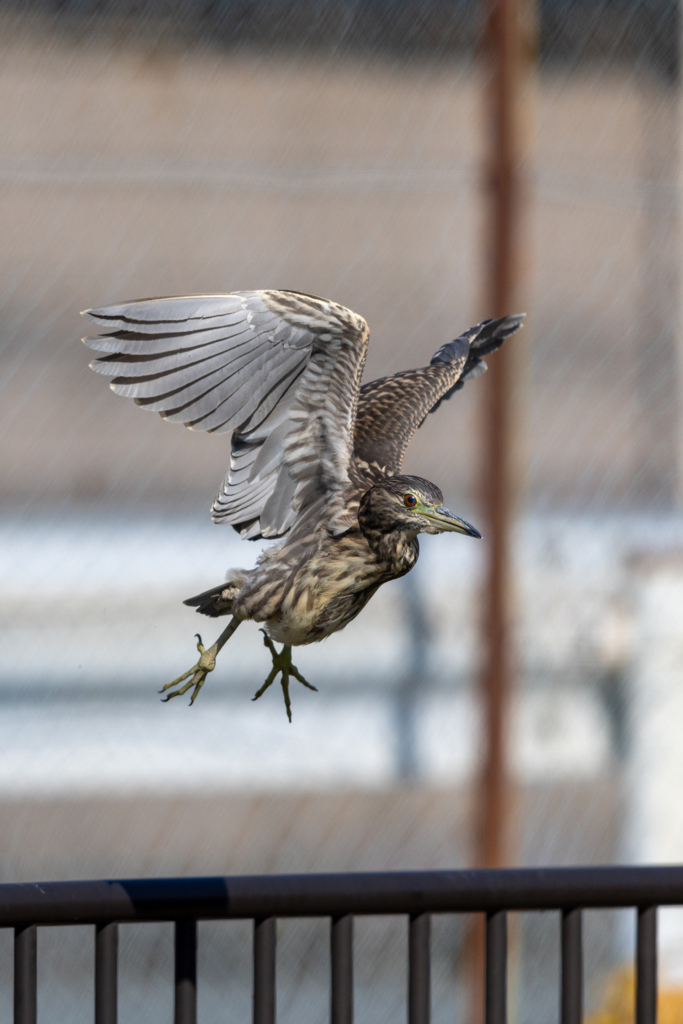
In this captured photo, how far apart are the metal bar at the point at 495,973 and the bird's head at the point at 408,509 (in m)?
0.27

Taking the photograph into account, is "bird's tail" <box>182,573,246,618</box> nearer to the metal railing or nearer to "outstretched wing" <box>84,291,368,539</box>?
"outstretched wing" <box>84,291,368,539</box>

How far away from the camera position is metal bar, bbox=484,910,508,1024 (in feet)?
1.75

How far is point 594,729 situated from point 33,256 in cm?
81

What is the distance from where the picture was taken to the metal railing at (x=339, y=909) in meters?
0.50

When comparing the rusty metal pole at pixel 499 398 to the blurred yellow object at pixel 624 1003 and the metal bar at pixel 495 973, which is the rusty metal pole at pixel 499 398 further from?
the metal bar at pixel 495 973

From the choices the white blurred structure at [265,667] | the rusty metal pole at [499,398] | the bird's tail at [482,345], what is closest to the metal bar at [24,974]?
the bird's tail at [482,345]

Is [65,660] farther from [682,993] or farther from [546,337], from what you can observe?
[682,993]

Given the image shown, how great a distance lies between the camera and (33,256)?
1.10 m

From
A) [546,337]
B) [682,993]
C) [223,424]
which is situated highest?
[546,337]

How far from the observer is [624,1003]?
4.34 ft

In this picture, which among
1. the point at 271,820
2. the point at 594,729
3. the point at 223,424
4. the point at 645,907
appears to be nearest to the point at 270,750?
the point at 271,820

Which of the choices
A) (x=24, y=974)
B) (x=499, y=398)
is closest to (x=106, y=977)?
(x=24, y=974)

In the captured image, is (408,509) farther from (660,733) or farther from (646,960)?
(660,733)

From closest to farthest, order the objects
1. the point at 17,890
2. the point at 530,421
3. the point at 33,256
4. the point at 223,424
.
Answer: the point at 223,424, the point at 17,890, the point at 33,256, the point at 530,421
